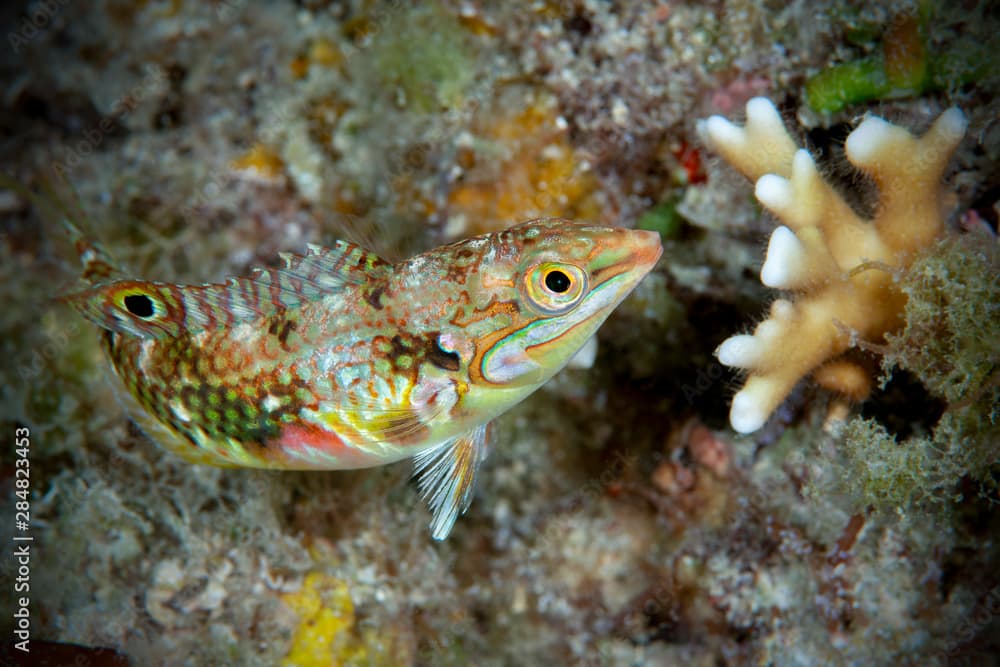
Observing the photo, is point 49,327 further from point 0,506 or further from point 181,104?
Answer: point 181,104

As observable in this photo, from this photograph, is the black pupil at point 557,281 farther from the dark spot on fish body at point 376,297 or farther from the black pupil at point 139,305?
the black pupil at point 139,305

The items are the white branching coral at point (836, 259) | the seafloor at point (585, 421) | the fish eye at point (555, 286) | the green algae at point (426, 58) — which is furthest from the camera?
the green algae at point (426, 58)

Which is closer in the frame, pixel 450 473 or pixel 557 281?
pixel 557 281

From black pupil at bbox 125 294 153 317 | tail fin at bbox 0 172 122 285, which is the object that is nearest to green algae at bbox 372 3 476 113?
tail fin at bbox 0 172 122 285

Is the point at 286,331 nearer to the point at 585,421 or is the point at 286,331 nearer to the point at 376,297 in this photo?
the point at 376,297

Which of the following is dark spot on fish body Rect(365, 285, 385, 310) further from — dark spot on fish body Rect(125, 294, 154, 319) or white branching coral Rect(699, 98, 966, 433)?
white branching coral Rect(699, 98, 966, 433)

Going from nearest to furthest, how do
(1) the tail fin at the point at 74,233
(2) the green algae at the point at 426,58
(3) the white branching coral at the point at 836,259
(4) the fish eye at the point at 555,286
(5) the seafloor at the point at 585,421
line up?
(4) the fish eye at the point at 555,286
(3) the white branching coral at the point at 836,259
(5) the seafloor at the point at 585,421
(1) the tail fin at the point at 74,233
(2) the green algae at the point at 426,58

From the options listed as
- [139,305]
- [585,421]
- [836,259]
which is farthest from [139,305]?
[836,259]

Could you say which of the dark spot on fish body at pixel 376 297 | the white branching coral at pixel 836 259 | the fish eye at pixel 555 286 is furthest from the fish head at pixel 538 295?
the white branching coral at pixel 836 259
